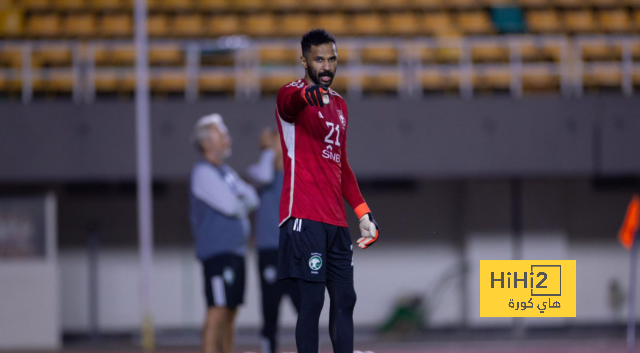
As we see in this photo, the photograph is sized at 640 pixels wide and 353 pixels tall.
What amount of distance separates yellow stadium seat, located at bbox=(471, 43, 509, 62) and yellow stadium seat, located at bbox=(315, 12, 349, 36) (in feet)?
6.76

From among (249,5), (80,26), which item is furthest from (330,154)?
(80,26)

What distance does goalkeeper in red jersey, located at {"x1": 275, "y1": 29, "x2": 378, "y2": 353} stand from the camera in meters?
3.36

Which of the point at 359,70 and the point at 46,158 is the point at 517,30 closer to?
the point at 359,70

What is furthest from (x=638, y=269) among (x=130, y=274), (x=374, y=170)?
(x=130, y=274)

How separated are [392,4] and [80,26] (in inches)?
197

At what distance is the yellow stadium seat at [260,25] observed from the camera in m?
12.2

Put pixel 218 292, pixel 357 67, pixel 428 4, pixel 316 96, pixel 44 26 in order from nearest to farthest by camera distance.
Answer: pixel 316 96, pixel 218 292, pixel 357 67, pixel 44 26, pixel 428 4

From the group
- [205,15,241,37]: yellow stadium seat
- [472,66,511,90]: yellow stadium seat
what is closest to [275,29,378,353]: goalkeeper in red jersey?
[472,66,511,90]: yellow stadium seat

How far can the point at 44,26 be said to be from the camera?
12398 mm

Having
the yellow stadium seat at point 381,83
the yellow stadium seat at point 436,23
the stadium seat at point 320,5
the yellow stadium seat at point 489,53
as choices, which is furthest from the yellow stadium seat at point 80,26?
the yellow stadium seat at point 489,53

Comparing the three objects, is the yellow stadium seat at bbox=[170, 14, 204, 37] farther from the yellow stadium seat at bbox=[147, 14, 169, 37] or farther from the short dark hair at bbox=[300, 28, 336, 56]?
the short dark hair at bbox=[300, 28, 336, 56]

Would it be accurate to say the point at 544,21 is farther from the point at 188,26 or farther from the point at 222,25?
the point at 188,26

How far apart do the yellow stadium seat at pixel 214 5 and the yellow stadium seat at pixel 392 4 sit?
→ 2.46 meters

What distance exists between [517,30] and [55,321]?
8.28m
